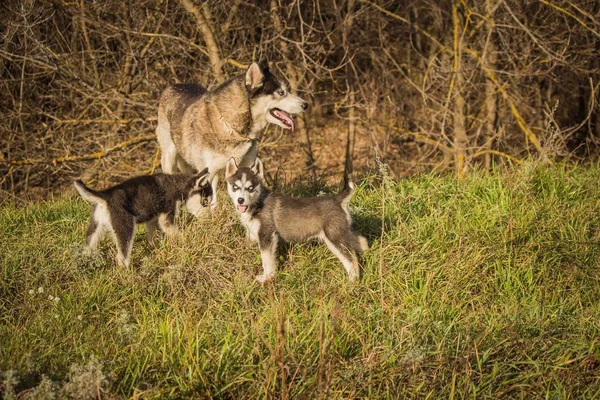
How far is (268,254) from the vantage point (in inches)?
218

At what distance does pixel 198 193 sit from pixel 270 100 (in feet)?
4.50

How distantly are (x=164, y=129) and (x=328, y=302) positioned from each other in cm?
397

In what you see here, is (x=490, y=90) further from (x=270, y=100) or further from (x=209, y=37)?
(x=270, y=100)

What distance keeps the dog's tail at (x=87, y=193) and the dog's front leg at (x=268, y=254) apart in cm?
140

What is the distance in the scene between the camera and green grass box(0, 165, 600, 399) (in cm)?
404

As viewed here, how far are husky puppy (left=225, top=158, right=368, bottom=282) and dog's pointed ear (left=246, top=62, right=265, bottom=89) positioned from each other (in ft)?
4.82

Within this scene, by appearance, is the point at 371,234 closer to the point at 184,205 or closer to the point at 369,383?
the point at 184,205

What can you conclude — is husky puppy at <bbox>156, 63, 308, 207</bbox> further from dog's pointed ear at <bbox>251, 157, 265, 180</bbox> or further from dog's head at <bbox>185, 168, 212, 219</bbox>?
dog's pointed ear at <bbox>251, 157, 265, 180</bbox>

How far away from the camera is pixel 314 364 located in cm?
418

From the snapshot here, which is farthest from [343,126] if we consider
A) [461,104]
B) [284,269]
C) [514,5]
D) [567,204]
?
[284,269]

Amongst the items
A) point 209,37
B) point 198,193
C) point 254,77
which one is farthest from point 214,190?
point 209,37

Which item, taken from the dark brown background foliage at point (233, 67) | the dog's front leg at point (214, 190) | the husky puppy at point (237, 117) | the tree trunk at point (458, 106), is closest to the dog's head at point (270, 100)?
the husky puppy at point (237, 117)

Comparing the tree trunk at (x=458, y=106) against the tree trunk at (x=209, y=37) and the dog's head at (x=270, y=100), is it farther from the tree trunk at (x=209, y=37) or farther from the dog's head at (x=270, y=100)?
the dog's head at (x=270, y=100)

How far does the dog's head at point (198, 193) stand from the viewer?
21.1 feet
